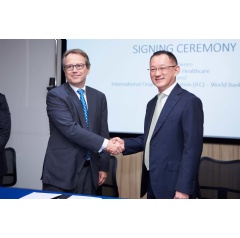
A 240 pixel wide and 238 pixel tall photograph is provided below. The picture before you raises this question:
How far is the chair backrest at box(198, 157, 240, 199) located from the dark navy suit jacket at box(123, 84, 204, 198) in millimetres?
392

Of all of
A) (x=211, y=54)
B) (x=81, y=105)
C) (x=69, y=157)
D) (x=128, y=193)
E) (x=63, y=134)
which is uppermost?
(x=211, y=54)

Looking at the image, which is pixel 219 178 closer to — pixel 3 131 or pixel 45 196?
pixel 45 196

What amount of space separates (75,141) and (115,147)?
341 mm

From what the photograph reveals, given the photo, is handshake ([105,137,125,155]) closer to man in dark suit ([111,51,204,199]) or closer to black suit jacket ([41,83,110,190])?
black suit jacket ([41,83,110,190])

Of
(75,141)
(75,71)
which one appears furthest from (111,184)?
(75,71)

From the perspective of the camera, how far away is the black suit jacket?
8.03ft

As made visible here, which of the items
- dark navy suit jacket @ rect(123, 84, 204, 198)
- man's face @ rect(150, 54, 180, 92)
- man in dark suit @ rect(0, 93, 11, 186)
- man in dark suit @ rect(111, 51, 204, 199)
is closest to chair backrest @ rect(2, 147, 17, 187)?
man in dark suit @ rect(0, 93, 11, 186)

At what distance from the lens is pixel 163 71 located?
2.34 m

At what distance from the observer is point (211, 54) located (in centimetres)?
289

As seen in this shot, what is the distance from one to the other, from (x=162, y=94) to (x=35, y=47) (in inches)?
68.0

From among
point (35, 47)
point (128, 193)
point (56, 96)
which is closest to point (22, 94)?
point (35, 47)
